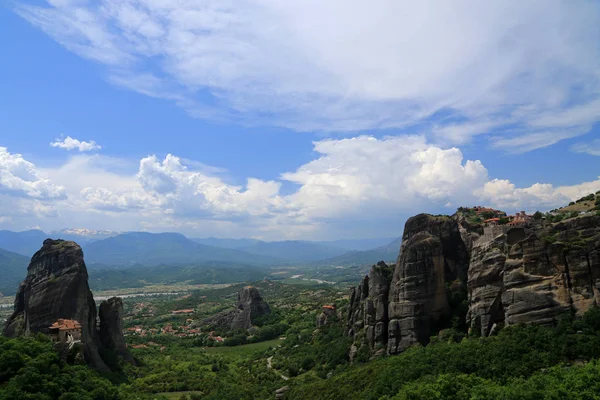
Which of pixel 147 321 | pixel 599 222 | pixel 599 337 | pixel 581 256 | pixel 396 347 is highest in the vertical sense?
pixel 599 222

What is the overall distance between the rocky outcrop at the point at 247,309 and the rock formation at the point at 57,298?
49636mm

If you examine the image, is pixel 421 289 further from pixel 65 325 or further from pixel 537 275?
pixel 65 325

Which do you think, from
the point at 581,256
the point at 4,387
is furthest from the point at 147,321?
the point at 581,256

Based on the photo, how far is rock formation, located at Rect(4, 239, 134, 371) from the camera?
5429 centimetres

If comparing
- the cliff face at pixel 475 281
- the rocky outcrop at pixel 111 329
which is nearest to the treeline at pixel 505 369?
the cliff face at pixel 475 281

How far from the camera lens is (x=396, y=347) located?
4600 cm

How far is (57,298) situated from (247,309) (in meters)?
60.0

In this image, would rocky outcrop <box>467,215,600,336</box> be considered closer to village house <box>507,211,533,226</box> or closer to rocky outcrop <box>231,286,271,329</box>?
village house <box>507,211,533,226</box>

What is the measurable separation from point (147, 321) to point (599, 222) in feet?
465

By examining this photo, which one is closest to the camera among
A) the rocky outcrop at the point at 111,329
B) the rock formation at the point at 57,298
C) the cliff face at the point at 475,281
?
the cliff face at the point at 475,281

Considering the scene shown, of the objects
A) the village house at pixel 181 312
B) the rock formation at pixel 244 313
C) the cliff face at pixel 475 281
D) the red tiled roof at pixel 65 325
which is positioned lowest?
the village house at pixel 181 312

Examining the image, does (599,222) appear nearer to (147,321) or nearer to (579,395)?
(579,395)

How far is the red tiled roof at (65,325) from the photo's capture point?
51.5 metres

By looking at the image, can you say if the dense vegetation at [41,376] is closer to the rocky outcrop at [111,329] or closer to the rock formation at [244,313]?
the rocky outcrop at [111,329]
